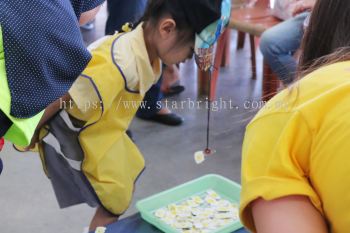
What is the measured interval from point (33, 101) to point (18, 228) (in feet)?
3.48

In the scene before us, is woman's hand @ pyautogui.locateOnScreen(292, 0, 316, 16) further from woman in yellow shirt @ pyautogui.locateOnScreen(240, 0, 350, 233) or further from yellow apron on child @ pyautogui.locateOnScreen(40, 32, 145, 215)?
woman in yellow shirt @ pyautogui.locateOnScreen(240, 0, 350, 233)

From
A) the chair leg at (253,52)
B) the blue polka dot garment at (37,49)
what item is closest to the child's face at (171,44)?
the blue polka dot garment at (37,49)

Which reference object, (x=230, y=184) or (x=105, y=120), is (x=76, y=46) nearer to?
(x=105, y=120)

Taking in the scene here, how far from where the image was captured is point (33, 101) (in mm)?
664

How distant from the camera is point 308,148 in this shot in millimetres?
473

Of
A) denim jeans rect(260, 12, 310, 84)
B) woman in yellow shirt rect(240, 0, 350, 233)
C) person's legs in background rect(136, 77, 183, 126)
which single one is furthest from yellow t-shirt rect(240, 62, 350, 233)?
person's legs in background rect(136, 77, 183, 126)

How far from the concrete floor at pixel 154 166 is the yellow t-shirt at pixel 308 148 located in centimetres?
80

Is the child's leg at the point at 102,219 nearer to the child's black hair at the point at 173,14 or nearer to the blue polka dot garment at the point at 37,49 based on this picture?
the child's black hair at the point at 173,14

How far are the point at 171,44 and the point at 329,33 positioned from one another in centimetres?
85

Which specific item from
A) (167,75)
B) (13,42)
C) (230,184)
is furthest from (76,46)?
(167,75)

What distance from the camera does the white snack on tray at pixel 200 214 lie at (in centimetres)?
119

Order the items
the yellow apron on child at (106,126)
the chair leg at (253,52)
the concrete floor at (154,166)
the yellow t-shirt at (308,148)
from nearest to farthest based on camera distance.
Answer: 1. the yellow t-shirt at (308,148)
2. the yellow apron on child at (106,126)
3. the concrete floor at (154,166)
4. the chair leg at (253,52)

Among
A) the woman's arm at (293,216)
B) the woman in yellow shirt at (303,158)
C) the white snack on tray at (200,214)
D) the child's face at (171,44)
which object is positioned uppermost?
the woman in yellow shirt at (303,158)

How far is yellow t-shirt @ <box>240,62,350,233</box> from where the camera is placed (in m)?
0.45
